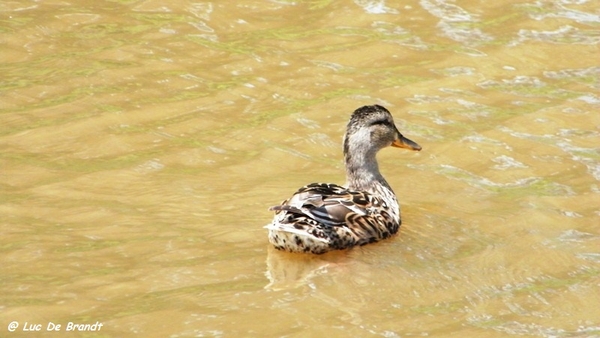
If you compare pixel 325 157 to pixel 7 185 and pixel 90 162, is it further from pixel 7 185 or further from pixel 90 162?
pixel 7 185

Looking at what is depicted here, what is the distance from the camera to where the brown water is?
292 inches

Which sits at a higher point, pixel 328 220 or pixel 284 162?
pixel 328 220

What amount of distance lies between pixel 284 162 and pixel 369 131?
84 centimetres

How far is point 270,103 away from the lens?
11000 millimetres

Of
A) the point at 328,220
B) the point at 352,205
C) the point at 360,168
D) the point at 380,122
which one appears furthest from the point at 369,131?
the point at 328,220

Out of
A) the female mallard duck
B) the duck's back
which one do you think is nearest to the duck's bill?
the female mallard duck

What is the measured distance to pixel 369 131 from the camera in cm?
952

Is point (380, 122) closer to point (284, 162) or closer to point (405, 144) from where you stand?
Answer: point (405, 144)

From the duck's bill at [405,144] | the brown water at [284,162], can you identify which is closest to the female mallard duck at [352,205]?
the duck's bill at [405,144]

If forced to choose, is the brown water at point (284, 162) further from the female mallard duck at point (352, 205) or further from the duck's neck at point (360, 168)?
the duck's neck at point (360, 168)

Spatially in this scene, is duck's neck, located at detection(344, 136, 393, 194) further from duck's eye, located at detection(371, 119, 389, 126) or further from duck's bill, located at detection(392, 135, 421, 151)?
duck's bill, located at detection(392, 135, 421, 151)

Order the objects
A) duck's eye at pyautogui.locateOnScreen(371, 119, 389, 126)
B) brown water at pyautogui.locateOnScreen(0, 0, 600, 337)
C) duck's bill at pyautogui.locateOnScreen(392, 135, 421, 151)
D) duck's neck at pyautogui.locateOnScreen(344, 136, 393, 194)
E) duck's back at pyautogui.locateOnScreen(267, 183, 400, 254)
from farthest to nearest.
→ duck's bill at pyautogui.locateOnScreen(392, 135, 421, 151) < duck's eye at pyautogui.locateOnScreen(371, 119, 389, 126) < duck's neck at pyautogui.locateOnScreen(344, 136, 393, 194) < duck's back at pyautogui.locateOnScreen(267, 183, 400, 254) < brown water at pyautogui.locateOnScreen(0, 0, 600, 337)

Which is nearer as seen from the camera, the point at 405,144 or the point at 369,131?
the point at 369,131

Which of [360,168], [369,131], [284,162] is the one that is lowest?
[284,162]
